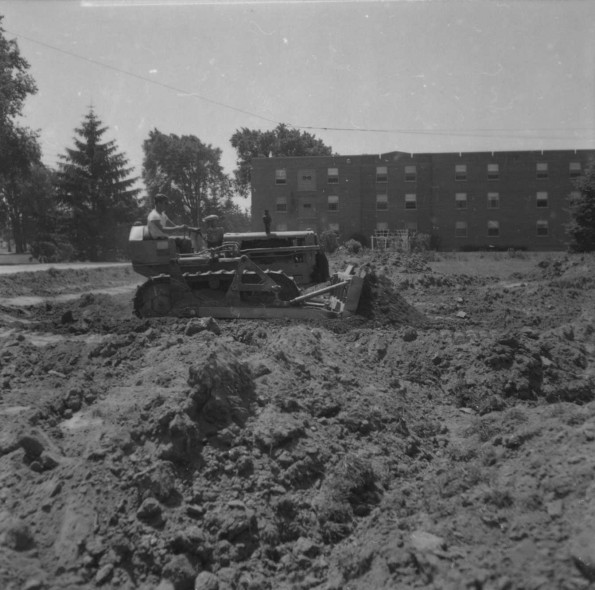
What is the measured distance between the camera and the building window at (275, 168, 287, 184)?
4919 centimetres

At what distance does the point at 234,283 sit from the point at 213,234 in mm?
1321

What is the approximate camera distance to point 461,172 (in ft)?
160

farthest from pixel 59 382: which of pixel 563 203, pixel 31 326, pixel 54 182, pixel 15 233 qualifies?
pixel 15 233

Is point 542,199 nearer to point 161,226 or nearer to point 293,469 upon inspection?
point 161,226

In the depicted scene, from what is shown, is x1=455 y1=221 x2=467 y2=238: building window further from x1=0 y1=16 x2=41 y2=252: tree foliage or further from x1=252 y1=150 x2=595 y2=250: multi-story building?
x1=0 y1=16 x2=41 y2=252: tree foliage

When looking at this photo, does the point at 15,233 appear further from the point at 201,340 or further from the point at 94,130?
the point at 201,340

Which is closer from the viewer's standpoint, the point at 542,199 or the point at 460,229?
the point at 542,199

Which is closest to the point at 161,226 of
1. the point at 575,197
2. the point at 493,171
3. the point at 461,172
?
the point at 575,197

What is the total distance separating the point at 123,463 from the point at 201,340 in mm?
3084

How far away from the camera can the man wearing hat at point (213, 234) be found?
459 inches

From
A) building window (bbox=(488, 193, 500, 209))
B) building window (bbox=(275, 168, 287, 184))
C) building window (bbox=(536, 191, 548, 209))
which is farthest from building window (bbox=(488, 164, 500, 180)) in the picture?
building window (bbox=(275, 168, 287, 184))

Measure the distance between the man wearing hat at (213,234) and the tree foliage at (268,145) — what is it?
51480 millimetres

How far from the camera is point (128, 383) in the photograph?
244 inches

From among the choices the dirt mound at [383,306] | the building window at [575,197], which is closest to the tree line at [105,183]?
the building window at [575,197]
